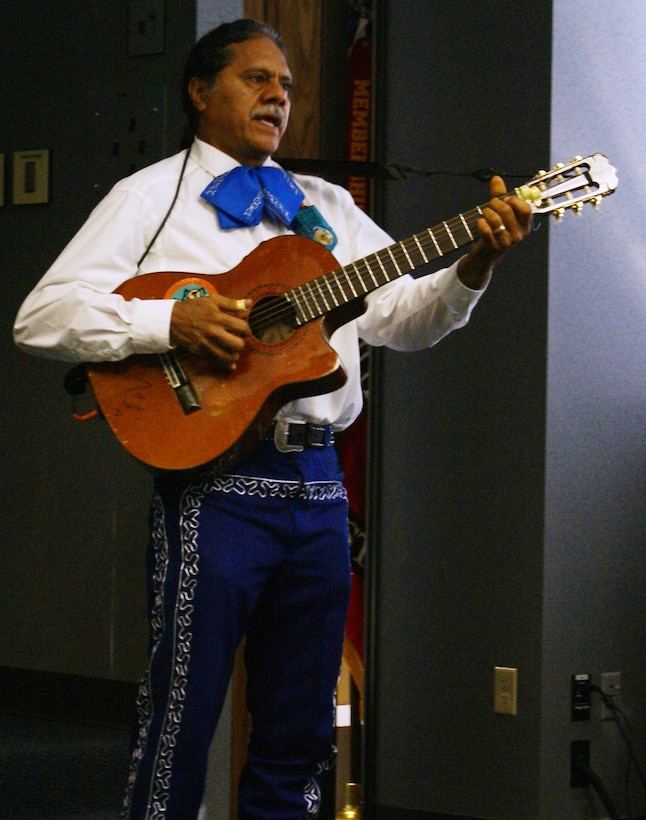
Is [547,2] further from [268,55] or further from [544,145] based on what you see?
[268,55]

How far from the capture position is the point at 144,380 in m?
1.71

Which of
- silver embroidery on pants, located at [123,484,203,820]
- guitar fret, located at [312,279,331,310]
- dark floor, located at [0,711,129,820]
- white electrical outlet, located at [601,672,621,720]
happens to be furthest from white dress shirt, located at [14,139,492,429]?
dark floor, located at [0,711,129,820]

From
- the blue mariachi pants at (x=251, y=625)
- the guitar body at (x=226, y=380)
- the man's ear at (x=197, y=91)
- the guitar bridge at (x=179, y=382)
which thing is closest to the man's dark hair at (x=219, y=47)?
the man's ear at (x=197, y=91)

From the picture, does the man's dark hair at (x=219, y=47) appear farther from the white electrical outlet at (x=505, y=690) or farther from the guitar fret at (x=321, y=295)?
the white electrical outlet at (x=505, y=690)

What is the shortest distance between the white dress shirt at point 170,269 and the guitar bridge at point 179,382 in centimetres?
4

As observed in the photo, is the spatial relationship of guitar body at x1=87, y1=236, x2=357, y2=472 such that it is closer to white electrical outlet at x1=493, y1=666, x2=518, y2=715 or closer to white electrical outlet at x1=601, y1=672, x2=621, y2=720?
white electrical outlet at x1=493, y1=666, x2=518, y2=715

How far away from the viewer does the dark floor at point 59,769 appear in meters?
2.55

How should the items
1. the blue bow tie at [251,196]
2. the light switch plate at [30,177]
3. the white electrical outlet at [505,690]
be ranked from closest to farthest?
the blue bow tie at [251,196], the white electrical outlet at [505,690], the light switch plate at [30,177]

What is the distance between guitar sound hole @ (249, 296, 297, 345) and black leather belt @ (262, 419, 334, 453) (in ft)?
0.41

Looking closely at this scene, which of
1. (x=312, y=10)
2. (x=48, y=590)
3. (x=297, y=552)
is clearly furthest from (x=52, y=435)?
(x=297, y=552)

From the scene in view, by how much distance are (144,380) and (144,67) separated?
1585mm

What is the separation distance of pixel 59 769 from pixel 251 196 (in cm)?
172

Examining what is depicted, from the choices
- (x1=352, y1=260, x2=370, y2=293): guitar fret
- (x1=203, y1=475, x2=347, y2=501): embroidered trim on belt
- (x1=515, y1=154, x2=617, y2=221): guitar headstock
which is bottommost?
(x1=203, y1=475, x2=347, y2=501): embroidered trim on belt

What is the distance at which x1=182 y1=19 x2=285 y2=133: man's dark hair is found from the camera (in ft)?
6.29
